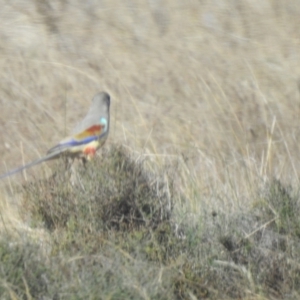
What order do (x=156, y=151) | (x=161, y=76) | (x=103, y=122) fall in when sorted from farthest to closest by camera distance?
(x=161, y=76) → (x=156, y=151) → (x=103, y=122)

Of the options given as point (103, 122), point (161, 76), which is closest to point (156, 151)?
point (161, 76)

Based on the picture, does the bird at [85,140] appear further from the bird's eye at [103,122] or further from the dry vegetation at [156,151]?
the dry vegetation at [156,151]

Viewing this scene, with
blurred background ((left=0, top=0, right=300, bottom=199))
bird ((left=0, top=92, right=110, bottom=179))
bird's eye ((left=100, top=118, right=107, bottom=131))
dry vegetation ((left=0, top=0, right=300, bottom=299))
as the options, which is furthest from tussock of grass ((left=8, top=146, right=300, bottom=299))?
blurred background ((left=0, top=0, right=300, bottom=199))

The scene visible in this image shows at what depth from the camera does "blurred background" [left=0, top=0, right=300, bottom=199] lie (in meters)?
9.29

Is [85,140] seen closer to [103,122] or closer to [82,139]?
[82,139]

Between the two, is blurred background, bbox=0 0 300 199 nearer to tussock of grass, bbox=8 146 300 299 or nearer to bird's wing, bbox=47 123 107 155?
bird's wing, bbox=47 123 107 155

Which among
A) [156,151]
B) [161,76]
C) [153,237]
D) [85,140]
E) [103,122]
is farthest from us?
[161,76]

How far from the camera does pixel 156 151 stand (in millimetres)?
8781

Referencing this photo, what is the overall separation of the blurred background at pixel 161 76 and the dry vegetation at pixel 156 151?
0.02 meters

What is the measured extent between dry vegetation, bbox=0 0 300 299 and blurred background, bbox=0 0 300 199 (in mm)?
15

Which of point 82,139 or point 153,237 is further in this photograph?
point 82,139

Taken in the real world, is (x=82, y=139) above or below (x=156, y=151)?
above

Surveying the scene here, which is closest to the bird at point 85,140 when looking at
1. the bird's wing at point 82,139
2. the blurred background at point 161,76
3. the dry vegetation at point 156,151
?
the bird's wing at point 82,139

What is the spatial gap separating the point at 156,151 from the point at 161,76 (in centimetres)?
157
